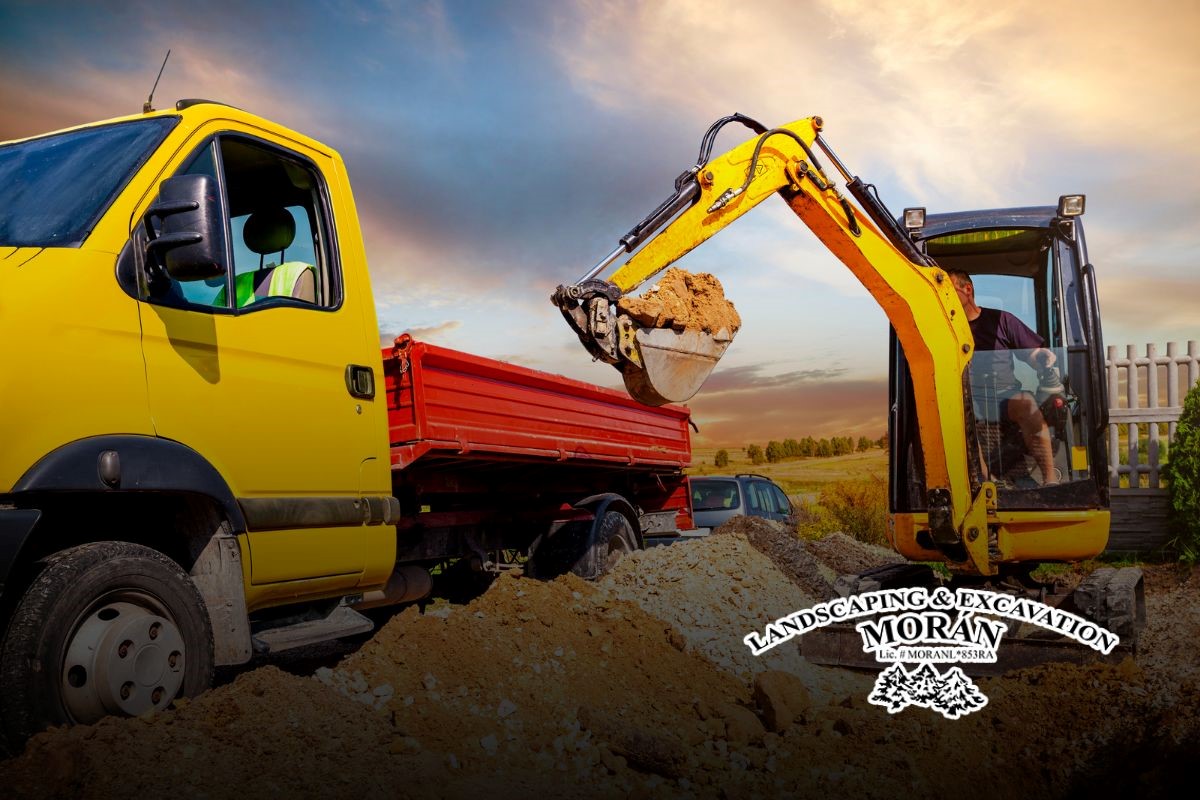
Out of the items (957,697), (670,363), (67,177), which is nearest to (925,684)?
(957,697)

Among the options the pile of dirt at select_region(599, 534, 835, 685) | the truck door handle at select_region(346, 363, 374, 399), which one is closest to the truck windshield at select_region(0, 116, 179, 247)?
the truck door handle at select_region(346, 363, 374, 399)

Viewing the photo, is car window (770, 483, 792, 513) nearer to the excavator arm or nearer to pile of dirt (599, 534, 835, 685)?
pile of dirt (599, 534, 835, 685)

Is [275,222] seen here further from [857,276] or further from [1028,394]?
[1028,394]

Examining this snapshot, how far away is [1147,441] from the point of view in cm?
1289

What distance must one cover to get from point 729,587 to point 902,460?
69.4 inches

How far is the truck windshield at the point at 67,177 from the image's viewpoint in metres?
3.97

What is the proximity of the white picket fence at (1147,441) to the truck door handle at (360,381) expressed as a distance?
10.6 meters

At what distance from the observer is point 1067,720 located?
5094mm

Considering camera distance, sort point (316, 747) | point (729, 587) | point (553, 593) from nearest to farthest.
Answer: point (316, 747)
point (553, 593)
point (729, 587)

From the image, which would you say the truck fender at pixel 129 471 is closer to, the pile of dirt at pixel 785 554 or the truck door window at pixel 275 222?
the truck door window at pixel 275 222

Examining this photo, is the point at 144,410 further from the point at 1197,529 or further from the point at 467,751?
the point at 1197,529

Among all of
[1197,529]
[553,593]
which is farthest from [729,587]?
[1197,529]

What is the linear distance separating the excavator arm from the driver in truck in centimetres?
51

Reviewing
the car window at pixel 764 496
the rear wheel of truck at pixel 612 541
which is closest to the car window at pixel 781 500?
the car window at pixel 764 496
